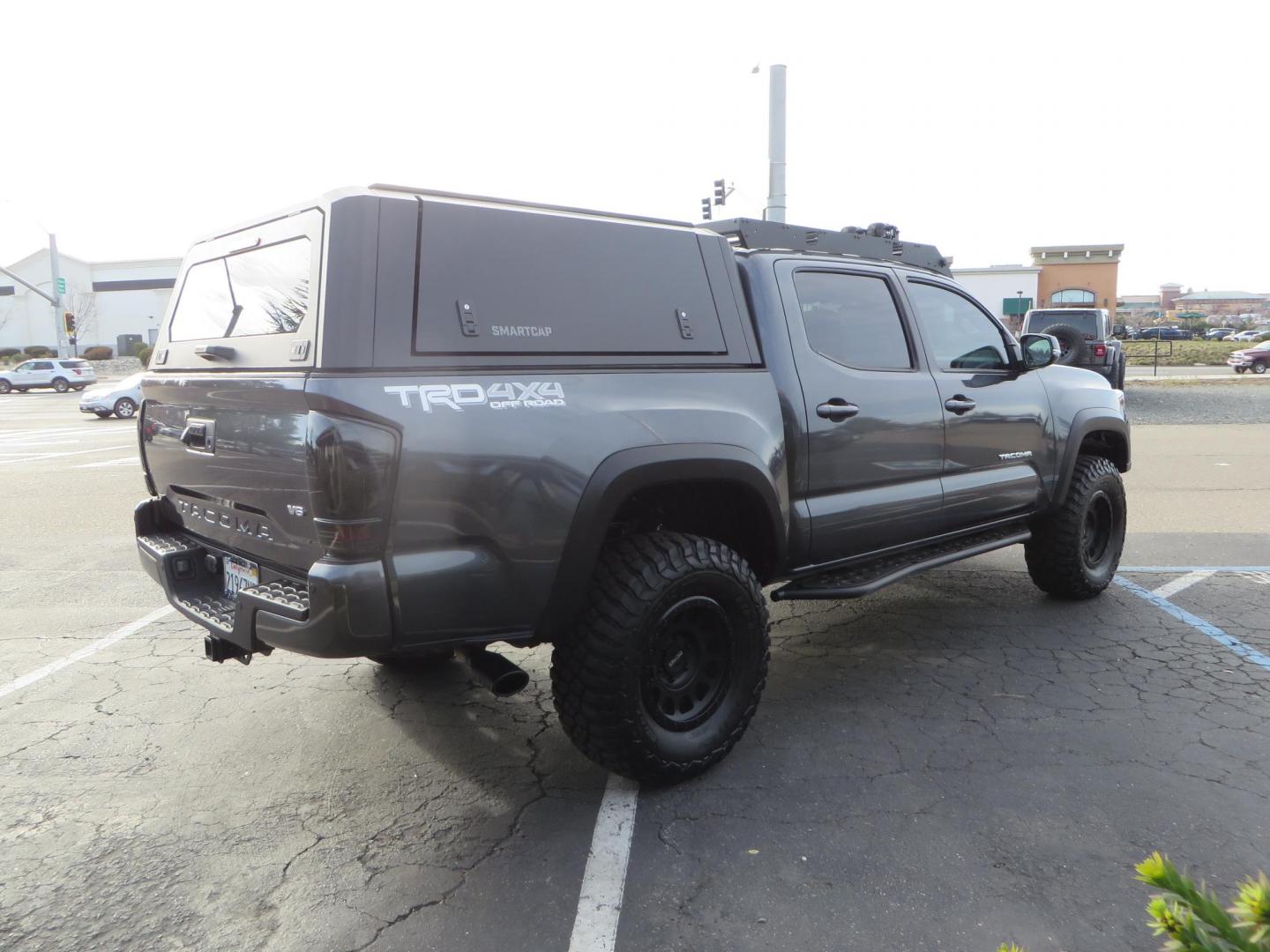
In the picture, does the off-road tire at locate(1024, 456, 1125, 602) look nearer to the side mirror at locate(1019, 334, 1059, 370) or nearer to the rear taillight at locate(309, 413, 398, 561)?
the side mirror at locate(1019, 334, 1059, 370)

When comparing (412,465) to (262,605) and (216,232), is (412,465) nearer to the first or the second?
(262,605)

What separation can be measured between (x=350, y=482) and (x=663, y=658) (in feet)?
4.49

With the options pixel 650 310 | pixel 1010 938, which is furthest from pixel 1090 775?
pixel 650 310

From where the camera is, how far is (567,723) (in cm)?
A: 318

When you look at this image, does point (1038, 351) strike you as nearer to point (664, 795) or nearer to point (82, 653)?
point (664, 795)

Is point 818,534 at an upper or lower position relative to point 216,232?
lower

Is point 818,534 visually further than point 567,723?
Yes

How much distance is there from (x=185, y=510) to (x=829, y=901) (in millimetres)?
2724

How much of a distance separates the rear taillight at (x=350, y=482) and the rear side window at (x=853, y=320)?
2.09 m

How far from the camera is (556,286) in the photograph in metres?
3.13

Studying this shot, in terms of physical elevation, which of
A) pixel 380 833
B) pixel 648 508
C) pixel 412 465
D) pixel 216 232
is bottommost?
pixel 380 833

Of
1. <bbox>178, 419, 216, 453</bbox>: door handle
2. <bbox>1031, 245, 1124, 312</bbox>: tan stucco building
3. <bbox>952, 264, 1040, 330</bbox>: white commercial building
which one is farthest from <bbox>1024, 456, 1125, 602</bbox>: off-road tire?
<bbox>1031, 245, 1124, 312</bbox>: tan stucco building

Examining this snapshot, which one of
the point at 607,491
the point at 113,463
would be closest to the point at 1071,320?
Result: the point at 113,463

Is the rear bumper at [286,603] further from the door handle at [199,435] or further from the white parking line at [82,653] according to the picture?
the white parking line at [82,653]
